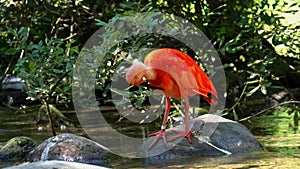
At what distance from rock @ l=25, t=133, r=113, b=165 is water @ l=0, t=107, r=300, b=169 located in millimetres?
185

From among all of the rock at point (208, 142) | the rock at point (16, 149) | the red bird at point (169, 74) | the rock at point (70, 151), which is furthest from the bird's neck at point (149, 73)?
the rock at point (16, 149)

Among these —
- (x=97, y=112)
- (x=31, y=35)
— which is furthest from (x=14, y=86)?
(x=97, y=112)

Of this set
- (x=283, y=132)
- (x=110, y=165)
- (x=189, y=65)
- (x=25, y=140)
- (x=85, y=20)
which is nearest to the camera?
(x=189, y=65)

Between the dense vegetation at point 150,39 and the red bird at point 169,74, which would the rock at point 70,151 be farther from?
the red bird at point 169,74

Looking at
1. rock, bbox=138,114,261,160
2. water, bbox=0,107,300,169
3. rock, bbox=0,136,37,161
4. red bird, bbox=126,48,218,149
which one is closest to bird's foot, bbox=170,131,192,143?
rock, bbox=138,114,261,160

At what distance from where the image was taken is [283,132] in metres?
6.36

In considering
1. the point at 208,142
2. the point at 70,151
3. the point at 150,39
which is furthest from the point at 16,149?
the point at 208,142

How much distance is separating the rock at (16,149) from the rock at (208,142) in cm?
110

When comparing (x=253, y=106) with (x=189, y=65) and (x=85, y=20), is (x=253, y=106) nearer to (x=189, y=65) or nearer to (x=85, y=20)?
(x=85, y=20)

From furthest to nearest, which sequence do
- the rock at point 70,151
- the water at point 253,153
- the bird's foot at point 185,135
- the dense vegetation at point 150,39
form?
1. the dense vegetation at point 150,39
2. the rock at point 70,151
3. the bird's foot at point 185,135
4. the water at point 253,153

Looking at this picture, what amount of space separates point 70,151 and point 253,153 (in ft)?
4.79

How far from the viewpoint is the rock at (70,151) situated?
5.09 meters

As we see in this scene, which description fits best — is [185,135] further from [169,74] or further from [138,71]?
[138,71]

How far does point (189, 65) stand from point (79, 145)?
1313 mm
